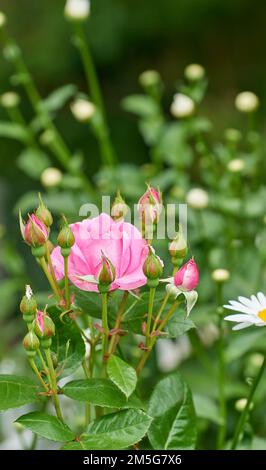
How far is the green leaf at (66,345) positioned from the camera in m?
0.53

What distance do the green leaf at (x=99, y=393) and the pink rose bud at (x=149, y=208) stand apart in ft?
0.31

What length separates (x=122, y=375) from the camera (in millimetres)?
506

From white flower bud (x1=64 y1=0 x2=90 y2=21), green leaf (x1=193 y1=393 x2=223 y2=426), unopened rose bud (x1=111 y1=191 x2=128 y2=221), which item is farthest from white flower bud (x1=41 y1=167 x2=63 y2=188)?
unopened rose bud (x1=111 y1=191 x2=128 y2=221)

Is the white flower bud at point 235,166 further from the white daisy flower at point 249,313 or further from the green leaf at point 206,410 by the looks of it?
the white daisy flower at point 249,313

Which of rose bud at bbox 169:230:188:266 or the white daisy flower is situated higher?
rose bud at bbox 169:230:188:266

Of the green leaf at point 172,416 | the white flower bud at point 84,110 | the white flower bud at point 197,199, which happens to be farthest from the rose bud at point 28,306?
the white flower bud at point 84,110

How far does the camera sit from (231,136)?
99 cm

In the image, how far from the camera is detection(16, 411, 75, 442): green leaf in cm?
49

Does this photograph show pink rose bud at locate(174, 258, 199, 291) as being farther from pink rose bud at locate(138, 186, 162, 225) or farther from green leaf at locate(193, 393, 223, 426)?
green leaf at locate(193, 393, 223, 426)

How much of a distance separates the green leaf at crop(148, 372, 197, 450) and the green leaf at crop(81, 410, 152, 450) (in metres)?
0.05

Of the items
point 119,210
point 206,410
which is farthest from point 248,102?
point 119,210

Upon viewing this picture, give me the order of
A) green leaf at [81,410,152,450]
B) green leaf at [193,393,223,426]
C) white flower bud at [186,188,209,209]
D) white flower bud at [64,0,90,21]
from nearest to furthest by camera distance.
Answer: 1. green leaf at [81,410,152,450]
2. green leaf at [193,393,223,426]
3. white flower bud at [186,188,209,209]
4. white flower bud at [64,0,90,21]
